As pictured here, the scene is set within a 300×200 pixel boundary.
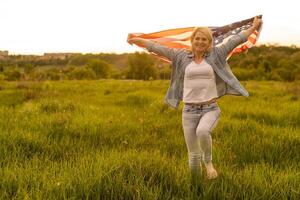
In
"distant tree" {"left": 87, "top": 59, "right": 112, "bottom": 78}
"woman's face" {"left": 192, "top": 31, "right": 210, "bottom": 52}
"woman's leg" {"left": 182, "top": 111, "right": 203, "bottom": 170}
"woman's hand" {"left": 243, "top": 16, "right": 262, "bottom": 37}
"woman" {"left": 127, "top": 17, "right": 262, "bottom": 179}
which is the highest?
"woman's hand" {"left": 243, "top": 16, "right": 262, "bottom": 37}

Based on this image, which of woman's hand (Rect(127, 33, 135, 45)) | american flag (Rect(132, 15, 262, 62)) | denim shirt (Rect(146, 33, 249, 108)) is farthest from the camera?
american flag (Rect(132, 15, 262, 62))

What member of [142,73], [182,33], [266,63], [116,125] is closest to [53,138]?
[116,125]

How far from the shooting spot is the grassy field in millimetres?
3914

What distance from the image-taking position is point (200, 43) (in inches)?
179

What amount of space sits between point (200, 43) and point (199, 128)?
3.27ft

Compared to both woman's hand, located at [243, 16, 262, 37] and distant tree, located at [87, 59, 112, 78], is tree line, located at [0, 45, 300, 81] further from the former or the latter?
woman's hand, located at [243, 16, 262, 37]

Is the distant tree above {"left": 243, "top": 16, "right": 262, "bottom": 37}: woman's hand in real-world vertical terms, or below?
below

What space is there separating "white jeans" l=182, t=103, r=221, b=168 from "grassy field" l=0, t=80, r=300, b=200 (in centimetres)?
27

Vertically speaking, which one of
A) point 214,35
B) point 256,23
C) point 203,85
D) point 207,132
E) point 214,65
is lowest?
point 207,132

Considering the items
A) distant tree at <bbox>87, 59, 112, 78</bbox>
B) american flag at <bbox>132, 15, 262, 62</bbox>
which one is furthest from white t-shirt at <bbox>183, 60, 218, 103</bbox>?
distant tree at <bbox>87, 59, 112, 78</bbox>

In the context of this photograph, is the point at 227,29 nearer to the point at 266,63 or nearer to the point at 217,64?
the point at 217,64

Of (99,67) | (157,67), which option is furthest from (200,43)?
(99,67)

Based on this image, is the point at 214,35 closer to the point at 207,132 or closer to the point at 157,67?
the point at 207,132

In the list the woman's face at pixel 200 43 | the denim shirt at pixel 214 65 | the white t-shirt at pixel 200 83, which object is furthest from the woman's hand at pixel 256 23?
the white t-shirt at pixel 200 83
